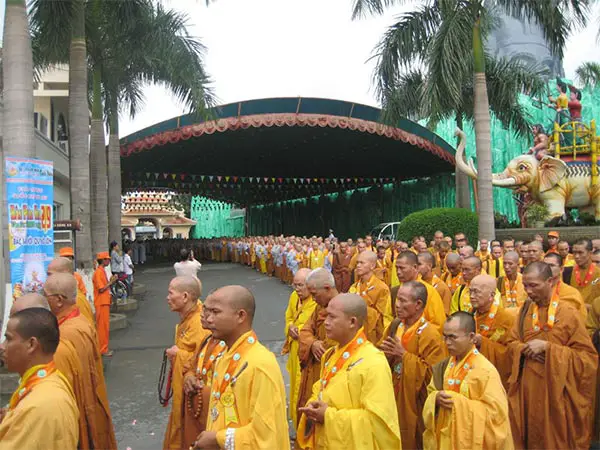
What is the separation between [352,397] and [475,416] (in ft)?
2.64

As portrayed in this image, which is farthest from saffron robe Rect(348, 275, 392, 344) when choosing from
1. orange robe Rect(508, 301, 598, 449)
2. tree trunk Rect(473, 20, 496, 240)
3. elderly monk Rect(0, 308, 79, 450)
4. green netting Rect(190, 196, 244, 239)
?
green netting Rect(190, 196, 244, 239)

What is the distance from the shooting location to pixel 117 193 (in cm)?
1873

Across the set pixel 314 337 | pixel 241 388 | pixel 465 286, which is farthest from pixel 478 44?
pixel 241 388

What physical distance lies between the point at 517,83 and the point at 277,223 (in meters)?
35.9

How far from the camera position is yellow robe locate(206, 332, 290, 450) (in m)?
2.72

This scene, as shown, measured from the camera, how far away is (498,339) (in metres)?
4.92

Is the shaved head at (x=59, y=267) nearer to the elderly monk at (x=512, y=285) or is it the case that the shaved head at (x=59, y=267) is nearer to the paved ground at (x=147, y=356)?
the paved ground at (x=147, y=356)

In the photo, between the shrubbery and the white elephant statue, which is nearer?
the shrubbery

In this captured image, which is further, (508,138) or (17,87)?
(508,138)

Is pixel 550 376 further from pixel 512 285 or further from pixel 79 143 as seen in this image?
pixel 79 143

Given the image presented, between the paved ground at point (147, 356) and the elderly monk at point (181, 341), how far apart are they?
153cm

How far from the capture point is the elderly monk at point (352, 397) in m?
3.21

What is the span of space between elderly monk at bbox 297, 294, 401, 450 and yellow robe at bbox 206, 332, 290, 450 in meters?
0.44

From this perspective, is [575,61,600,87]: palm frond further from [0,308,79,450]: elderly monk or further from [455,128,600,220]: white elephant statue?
[0,308,79,450]: elderly monk
